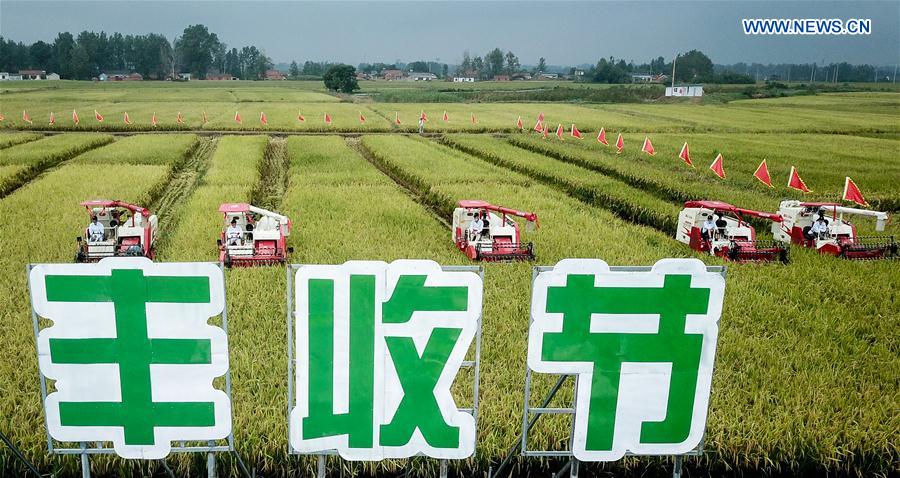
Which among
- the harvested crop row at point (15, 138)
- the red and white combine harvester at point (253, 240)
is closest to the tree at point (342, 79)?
the harvested crop row at point (15, 138)

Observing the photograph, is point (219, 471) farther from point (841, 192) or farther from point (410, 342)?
point (841, 192)

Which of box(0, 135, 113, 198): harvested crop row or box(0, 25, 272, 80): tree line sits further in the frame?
box(0, 25, 272, 80): tree line

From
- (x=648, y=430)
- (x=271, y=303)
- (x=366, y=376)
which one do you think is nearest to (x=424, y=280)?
(x=366, y=376)

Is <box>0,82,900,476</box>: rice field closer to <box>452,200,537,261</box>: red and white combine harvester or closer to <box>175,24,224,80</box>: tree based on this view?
<box>452,200,537,261</box>: red and white combine harvester

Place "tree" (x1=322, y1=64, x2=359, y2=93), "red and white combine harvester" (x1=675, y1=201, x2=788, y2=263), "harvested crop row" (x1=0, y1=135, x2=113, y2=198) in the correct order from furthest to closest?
1. "tree" (x1=322, y1=64, x2=359, y2=93)
2. "harvested crop row" (x1=0, y1=135, x2=113, y2=198)
3. "red and white combine harvester" (x1=675, y1=201, x2=788, y2=263)

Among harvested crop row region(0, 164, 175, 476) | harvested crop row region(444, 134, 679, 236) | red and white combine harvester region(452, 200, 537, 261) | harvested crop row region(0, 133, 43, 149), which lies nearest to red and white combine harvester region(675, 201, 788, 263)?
harvested crop row region(444, 134, 679, 236)

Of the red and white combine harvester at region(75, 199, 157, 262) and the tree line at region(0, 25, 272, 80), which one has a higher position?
the tree line at region(0, 25, 272, 80)

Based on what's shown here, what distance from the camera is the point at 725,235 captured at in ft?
41.8

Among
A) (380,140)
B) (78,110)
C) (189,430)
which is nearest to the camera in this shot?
(189,430)

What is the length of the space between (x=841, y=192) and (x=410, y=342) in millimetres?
20035

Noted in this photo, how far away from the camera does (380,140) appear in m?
31.8

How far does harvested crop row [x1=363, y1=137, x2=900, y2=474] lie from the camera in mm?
5684

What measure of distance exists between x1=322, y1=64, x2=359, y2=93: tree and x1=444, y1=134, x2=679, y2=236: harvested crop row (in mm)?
36303

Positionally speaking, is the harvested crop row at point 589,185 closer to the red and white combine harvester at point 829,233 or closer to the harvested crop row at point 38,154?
the red and white combine harvester at point 829,233
